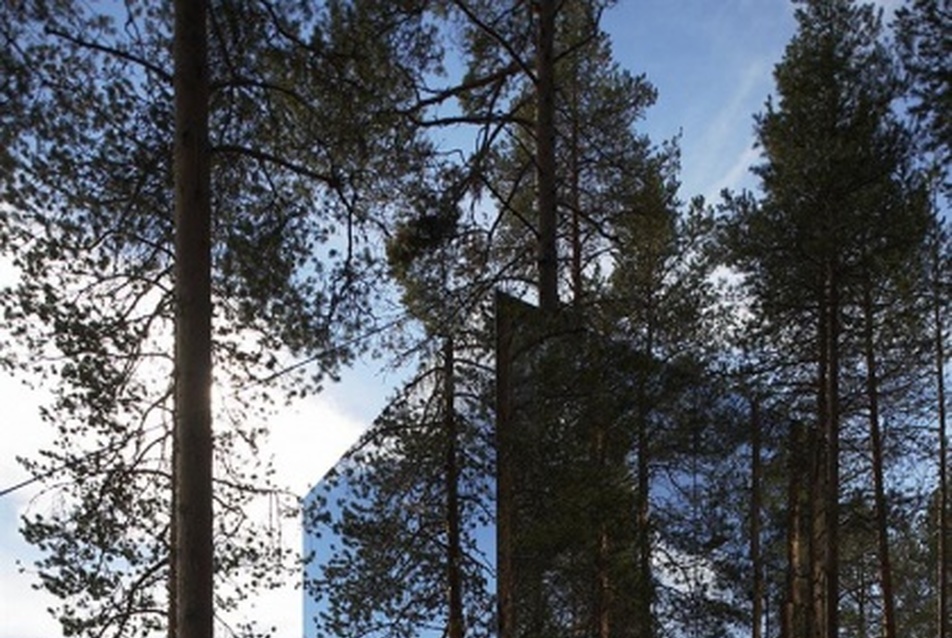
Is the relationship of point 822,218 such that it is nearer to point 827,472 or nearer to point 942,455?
point 827,472

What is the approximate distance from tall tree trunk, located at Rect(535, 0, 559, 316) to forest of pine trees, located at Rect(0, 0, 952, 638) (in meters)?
0.03

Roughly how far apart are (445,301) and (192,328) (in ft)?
9.84

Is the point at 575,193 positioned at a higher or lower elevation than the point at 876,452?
higher

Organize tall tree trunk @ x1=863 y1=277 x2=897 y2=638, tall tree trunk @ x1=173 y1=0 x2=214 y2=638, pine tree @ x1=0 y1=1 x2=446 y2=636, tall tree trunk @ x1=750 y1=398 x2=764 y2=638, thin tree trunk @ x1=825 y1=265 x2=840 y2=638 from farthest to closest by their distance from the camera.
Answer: tall tree trunk @ x1=863 y1=277 x2=897 y2=638, tall tree trunk @ x1=750 y1=398 x2=764 y2=638, thin tree trunk @ x1=825 y1=265 x2=840 y2=638, pine tree @ x1=0 y1=1 x2=446 y2=636, tall tree trunk @ x1=173 y1=0 x2=214 y2=638

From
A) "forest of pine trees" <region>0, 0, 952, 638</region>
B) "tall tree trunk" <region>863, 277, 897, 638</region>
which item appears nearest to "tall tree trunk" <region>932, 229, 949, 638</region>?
"tall tree trunk" <region>863, 277, 897, 638</region>

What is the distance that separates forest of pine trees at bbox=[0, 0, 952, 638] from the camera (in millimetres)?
6035

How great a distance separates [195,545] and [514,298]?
139 inches

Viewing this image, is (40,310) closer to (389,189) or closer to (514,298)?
(389,189)

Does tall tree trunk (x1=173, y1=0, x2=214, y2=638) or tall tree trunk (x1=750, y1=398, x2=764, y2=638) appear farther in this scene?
tall tree trunk (x1=750, y1=398, x2=764, y2=638)

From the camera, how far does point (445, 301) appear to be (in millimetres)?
7926

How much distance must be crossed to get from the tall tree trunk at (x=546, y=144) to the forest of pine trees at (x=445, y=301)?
0.03 meters

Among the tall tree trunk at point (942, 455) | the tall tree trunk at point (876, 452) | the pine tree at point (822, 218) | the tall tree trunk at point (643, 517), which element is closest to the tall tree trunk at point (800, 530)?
the pine tree at point (822, 218)

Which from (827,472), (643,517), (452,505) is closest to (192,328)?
(452,505)

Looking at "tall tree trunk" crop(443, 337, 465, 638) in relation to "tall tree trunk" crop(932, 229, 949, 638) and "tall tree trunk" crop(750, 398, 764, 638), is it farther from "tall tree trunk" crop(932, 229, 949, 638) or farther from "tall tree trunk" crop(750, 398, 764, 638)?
"tall tree trunk" crop(932, 229, 949, 638)
